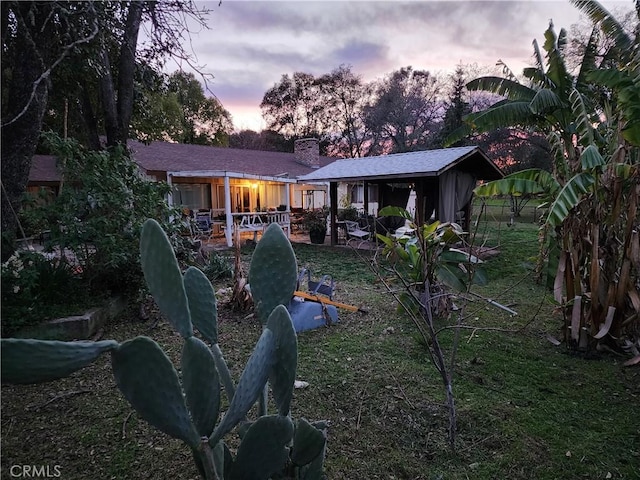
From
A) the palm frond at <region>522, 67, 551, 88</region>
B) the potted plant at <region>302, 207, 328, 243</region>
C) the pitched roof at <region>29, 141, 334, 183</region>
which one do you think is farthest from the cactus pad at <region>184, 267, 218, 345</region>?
the pitched roof at <region>29, 141, 334, 183</region>

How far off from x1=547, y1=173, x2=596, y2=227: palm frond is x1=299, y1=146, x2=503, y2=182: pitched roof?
20.2 ft

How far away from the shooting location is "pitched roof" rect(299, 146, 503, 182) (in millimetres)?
10070

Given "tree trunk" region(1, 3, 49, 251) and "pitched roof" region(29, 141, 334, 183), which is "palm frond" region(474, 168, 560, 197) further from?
"pitched roof" region(29, 141, 334, 183)

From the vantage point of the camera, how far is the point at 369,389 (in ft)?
10.6

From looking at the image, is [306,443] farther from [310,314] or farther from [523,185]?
[523,185]

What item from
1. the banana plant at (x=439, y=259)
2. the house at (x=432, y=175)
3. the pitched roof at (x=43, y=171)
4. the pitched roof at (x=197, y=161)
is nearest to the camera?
the banana plant at (x=439, y=259)

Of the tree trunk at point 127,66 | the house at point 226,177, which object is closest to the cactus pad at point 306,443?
the tree trunk at point 127,66

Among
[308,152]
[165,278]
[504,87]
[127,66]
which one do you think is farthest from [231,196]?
[165,278]

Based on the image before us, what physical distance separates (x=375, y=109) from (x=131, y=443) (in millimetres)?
31365

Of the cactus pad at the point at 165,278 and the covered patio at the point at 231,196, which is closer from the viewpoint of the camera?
the cactus pad at the point at 165,278

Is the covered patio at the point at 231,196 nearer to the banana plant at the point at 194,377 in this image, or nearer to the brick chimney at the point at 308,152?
the brick chimney at the point at 308,152

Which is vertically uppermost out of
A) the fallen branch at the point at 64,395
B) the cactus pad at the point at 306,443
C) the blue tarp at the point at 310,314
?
the cactus pad at the point at 306,443

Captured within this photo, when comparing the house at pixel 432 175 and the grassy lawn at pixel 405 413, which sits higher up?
the house at pixel 432 175

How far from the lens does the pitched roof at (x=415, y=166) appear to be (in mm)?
10070
